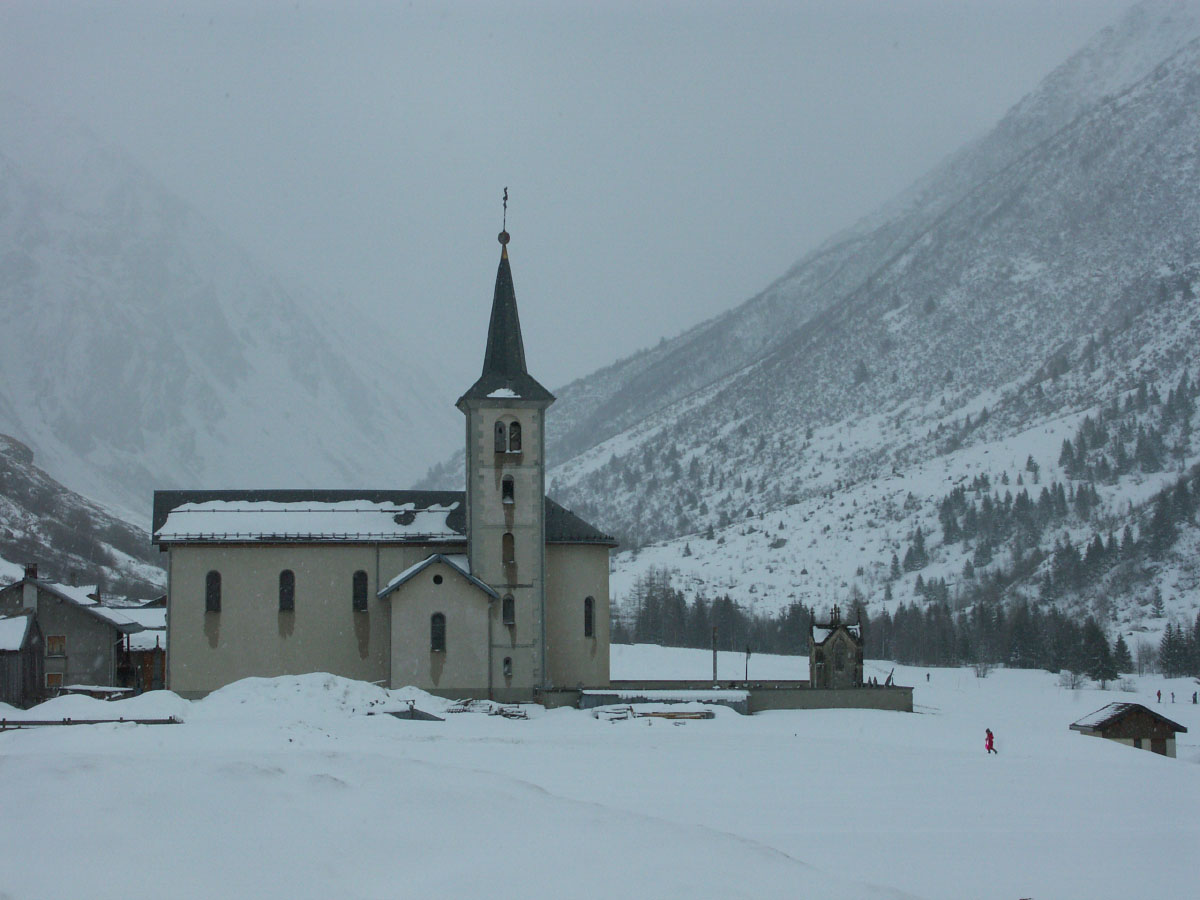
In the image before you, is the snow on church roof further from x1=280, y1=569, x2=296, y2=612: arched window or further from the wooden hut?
the wooden hut

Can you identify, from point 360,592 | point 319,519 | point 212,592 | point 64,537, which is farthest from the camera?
point 64,537

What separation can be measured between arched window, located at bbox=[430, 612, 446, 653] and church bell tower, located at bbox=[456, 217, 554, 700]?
164 cm

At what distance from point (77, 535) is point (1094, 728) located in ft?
434

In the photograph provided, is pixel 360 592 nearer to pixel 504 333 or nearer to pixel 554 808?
pixel 504 333

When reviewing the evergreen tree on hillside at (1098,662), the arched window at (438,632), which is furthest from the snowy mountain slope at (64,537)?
the evergreen tree on hillside at (1098,662)

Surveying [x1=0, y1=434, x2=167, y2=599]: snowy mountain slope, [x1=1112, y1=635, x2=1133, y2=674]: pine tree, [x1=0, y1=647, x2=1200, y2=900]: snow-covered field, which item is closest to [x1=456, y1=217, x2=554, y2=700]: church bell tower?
[x1=0, y1=647, x2=1200, y2=900]: snow-covered field

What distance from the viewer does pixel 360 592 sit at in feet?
156

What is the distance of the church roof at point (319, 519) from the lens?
155ft

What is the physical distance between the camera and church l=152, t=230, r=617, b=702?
4572cm

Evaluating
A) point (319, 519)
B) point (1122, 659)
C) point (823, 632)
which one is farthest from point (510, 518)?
point (1122, 659)

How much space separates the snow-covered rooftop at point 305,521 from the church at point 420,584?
0.06 m

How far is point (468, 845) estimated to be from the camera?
1758 centimetres

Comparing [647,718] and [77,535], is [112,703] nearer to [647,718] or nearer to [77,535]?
[647,718]

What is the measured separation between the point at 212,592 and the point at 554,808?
29410 millimetres
